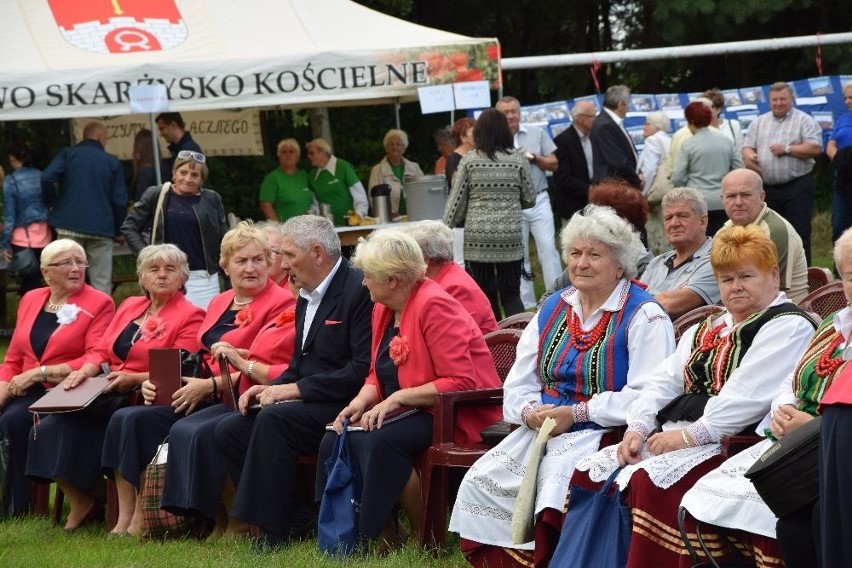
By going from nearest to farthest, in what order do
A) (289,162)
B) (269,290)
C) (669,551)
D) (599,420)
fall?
1. (669,551)
2. (599,420)
3. (269,290)
4. (289,162)

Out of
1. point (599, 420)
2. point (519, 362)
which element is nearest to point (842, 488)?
point (599, 420)

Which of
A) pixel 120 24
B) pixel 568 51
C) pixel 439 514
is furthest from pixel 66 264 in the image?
pixel 568 51

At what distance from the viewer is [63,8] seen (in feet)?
37.7

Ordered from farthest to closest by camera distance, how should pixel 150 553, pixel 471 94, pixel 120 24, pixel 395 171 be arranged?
1. pixel 395 171
2. pixel 120 24
3. pixel 471 94
4. pixel 150 553

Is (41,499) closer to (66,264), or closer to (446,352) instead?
(66,264)

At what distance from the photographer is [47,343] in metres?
7.14

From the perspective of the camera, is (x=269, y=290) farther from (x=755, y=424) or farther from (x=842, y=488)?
(x=842, y=488)

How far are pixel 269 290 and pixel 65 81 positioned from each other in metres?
4.64

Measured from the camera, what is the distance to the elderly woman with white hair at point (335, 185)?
42.0ft

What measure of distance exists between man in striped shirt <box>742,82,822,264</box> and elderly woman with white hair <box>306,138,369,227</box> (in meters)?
3.72

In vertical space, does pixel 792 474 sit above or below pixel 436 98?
below

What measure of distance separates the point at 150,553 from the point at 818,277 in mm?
3662

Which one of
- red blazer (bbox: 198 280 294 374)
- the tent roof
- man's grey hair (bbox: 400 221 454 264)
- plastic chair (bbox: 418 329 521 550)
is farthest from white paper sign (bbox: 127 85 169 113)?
plastic chair (bbox: 418 329 521 550)

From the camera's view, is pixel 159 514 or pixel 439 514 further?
pixel 159 514
